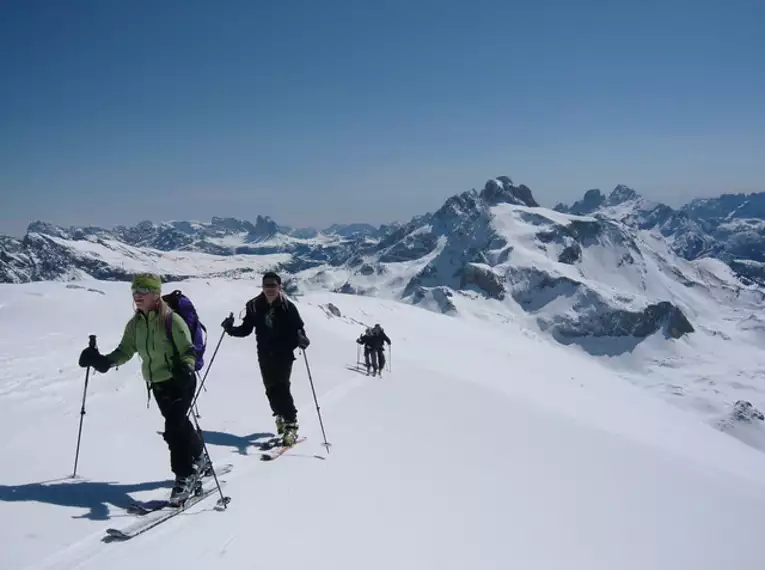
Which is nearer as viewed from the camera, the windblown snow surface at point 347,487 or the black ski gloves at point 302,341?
the windblown snow surface at point 347,487

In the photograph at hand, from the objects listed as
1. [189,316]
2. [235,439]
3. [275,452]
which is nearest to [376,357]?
[235,439]

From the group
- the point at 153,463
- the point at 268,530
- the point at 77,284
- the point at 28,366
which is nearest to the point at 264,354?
the point at 153,463

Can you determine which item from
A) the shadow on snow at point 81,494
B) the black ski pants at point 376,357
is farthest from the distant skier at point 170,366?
the black ski pants at point 376,357

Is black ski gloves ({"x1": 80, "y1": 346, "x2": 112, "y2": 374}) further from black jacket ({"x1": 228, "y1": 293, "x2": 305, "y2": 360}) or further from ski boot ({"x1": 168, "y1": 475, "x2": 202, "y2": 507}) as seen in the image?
black jacket ({"x1": 228, "y1": 293, "x2": 305, "y2": 360})

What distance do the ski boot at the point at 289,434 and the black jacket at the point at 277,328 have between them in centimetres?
120

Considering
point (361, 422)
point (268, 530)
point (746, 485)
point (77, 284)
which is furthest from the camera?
point (77, 284)

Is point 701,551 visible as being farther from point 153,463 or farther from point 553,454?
point 153,463

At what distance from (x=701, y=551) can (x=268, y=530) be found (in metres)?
6.81

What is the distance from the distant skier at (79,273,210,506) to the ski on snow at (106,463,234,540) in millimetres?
174

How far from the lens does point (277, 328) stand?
9.71 metres

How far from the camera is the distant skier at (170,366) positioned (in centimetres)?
699

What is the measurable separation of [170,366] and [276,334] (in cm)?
277

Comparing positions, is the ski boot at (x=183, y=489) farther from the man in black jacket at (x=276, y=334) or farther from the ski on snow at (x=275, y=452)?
the man in black jacket at (x=276, y=334)

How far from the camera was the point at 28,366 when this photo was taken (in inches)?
506
